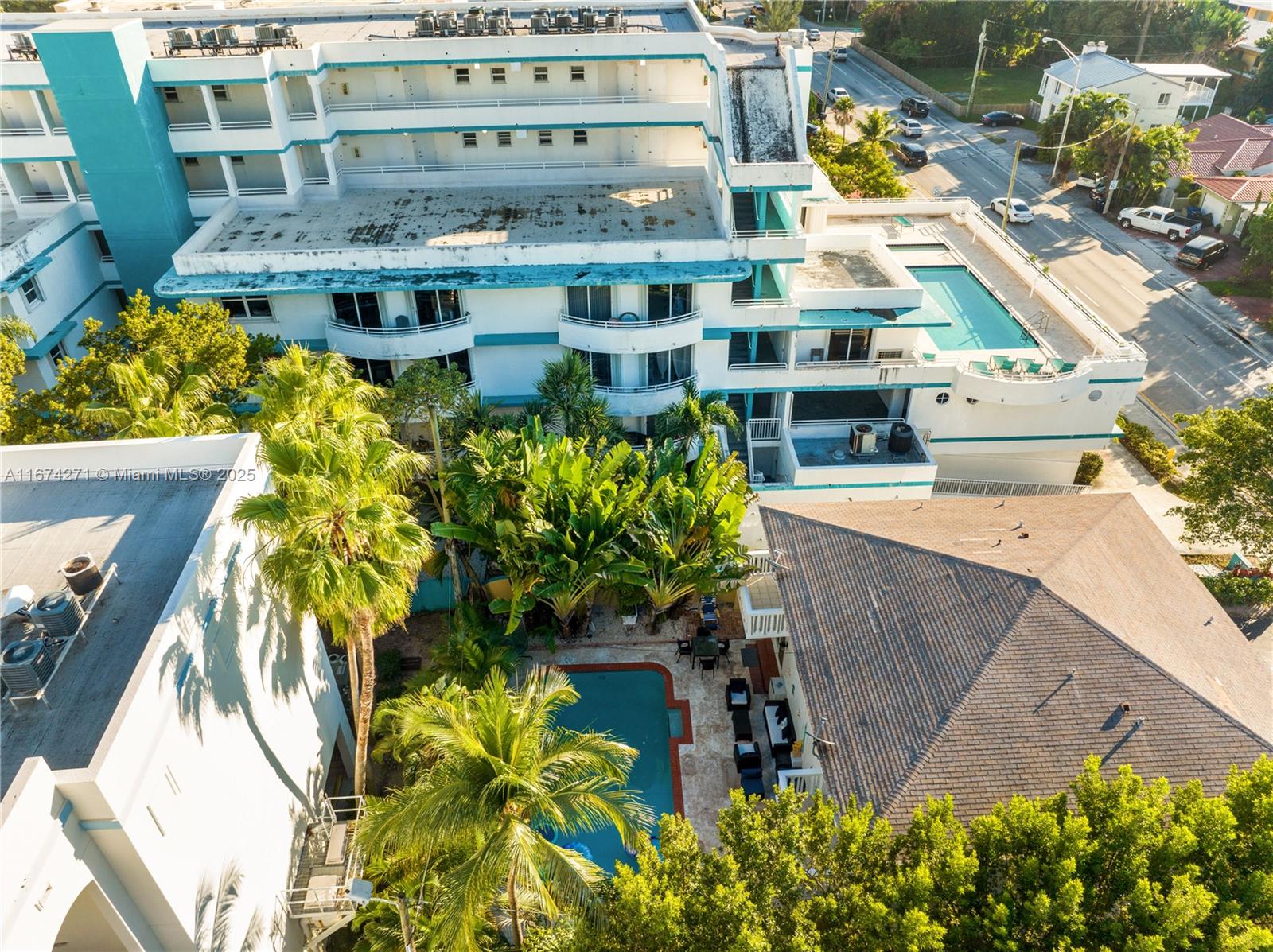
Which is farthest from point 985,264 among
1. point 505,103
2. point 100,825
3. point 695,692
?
point 100,825

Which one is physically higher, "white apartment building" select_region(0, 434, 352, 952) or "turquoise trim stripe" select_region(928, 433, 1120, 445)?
"white apartment building" select_region(0, 434, 352, 952)

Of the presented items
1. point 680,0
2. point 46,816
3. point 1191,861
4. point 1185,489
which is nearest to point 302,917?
point 46,816

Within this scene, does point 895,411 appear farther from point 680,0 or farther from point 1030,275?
point 680,0

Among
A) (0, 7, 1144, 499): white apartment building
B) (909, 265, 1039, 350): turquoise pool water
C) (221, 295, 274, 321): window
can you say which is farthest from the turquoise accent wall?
(909, 265, 1039, 350): turquoise pool water

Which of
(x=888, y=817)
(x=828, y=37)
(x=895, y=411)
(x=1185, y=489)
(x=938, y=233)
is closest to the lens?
(x=888, y=817)

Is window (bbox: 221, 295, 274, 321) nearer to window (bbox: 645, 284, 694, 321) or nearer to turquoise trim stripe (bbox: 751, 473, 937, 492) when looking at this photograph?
window (bbox: 645, 284, 694, 321)

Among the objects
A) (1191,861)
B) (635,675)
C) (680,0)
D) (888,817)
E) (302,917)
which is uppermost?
(680,0)
